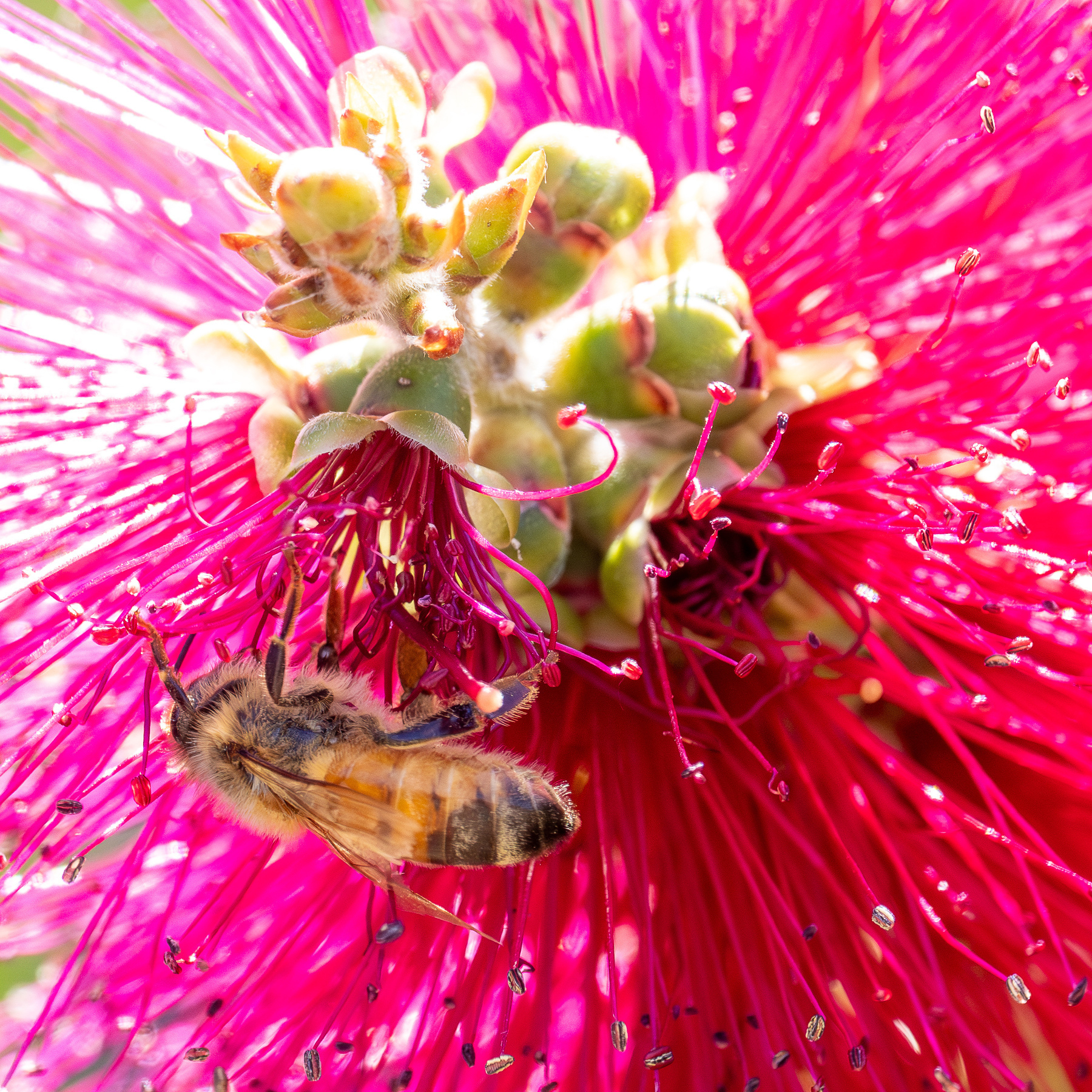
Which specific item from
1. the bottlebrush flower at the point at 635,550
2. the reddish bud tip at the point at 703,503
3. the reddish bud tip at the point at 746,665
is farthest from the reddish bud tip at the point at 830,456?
the reddish bud tip at the point at 746,665

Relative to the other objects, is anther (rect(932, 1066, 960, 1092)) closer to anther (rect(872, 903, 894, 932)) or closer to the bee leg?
anther (rect(872, 903, 894, 932))

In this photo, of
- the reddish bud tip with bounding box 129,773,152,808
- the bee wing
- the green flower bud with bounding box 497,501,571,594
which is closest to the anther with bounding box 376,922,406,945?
the bee wing

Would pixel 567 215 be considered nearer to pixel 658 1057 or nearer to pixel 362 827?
pixel 362 827

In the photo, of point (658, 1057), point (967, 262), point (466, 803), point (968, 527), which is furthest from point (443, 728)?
point (967, 262)

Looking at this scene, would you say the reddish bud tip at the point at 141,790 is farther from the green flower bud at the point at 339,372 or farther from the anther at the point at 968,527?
the anther at the point at 968,527

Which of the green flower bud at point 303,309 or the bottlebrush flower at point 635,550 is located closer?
the green flower bud at point 303,309
